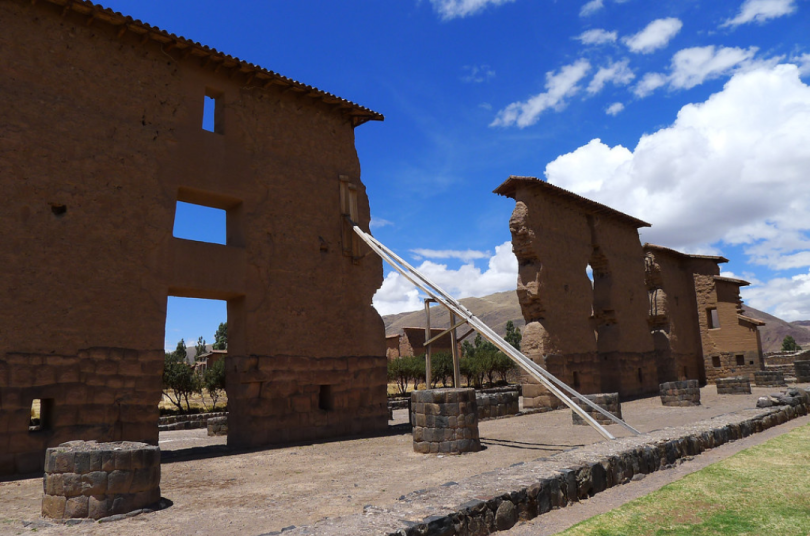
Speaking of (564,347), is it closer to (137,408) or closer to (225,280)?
(225,280)

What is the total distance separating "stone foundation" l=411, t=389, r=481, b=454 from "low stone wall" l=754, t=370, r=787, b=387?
2331 cm

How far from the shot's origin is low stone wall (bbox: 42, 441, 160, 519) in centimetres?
607

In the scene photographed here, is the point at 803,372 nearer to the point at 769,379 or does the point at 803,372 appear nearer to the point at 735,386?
the point at 769,379

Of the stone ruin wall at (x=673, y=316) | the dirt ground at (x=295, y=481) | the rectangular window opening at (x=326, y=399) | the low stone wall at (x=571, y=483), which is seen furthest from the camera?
the stone ruin wall at (x=673, y=316)

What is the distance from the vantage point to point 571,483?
6.16 meters

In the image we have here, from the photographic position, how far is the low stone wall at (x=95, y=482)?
6066mm

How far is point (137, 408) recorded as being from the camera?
33.1ft

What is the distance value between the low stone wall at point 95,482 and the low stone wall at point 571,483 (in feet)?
11.2

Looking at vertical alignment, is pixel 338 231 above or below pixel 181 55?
below

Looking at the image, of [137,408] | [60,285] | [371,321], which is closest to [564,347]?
[371,321]

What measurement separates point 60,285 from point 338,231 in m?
6.61

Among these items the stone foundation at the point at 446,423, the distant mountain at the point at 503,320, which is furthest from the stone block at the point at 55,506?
the distant mountain at the point at 503,320

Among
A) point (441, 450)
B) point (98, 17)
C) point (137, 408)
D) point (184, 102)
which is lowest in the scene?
point (441, 450)

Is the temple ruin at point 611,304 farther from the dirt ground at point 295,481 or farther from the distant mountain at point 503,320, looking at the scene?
the distant mountain at point 503,320
